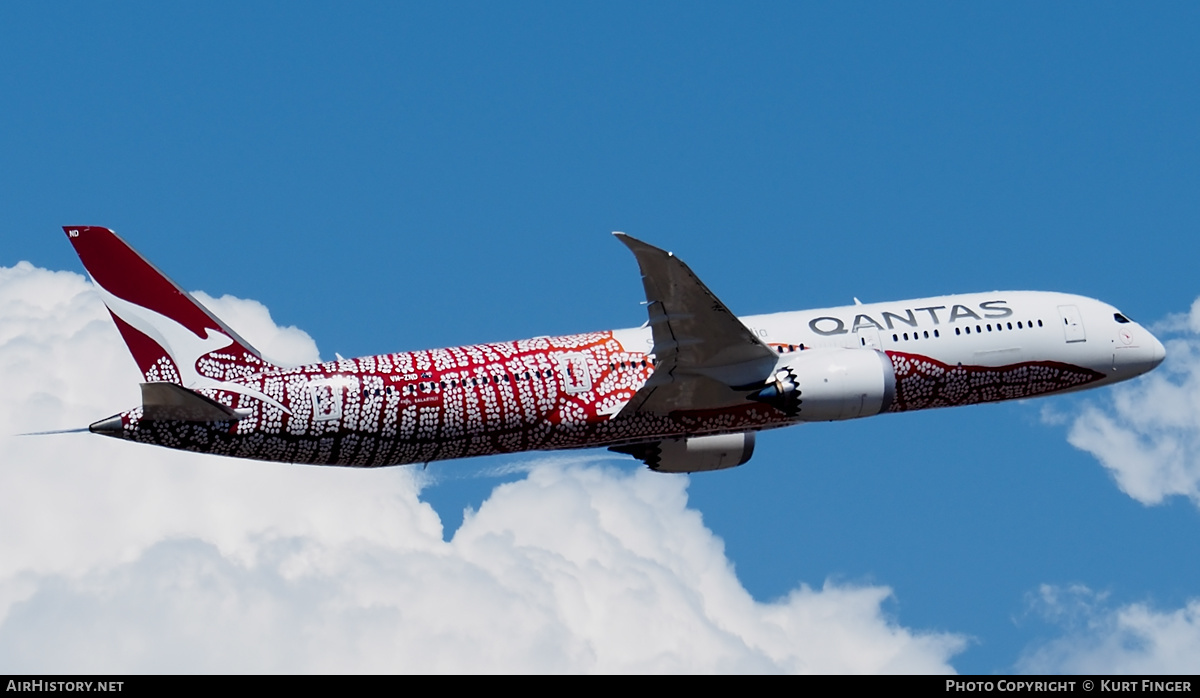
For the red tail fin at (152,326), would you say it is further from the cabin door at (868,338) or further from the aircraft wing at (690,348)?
the cabin door at (868,338)

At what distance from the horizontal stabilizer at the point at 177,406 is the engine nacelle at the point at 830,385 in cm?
1543

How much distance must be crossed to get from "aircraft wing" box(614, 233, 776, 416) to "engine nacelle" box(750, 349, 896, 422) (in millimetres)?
756

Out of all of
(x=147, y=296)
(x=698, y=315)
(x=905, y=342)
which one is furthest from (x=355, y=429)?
(x=905, y=342)

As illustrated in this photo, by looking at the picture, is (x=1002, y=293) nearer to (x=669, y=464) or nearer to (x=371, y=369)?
(x=669, y=464)

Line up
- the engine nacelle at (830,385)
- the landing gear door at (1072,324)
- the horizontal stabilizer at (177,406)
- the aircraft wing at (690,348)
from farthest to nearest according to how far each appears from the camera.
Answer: the landing gear door at (1072,324)
the engine nacelle at (830,385)
the aircraft wing at (690,348)
the horizontal stabilizer at (177,406)

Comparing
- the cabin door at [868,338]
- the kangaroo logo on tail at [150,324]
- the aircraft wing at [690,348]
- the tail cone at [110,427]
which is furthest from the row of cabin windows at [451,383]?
the cabin door at [868,338]

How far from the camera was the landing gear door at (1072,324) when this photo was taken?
5350 centimetres

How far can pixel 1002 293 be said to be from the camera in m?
53.9

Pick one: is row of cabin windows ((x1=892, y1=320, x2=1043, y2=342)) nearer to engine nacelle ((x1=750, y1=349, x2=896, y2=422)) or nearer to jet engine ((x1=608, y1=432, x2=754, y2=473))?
engine nacelle ((x1=750, y1=349, x2=896, y2=422))

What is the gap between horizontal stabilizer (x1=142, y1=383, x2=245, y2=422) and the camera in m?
44.8

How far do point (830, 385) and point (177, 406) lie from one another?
18.4m

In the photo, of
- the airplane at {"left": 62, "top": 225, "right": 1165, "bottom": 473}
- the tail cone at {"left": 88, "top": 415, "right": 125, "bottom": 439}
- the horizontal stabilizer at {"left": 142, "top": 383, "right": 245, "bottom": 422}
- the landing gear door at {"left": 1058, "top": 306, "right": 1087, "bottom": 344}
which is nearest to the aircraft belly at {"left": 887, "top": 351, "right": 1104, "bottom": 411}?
the airplane at {"left": 62, "top": 225, "right": 1165, "bottom": 473}

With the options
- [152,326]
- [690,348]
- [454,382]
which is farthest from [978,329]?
[152,326]

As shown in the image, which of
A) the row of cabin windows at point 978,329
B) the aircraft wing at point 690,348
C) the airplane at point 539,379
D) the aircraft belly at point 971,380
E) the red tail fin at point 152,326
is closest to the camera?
the aircraft wing at point 690,348
